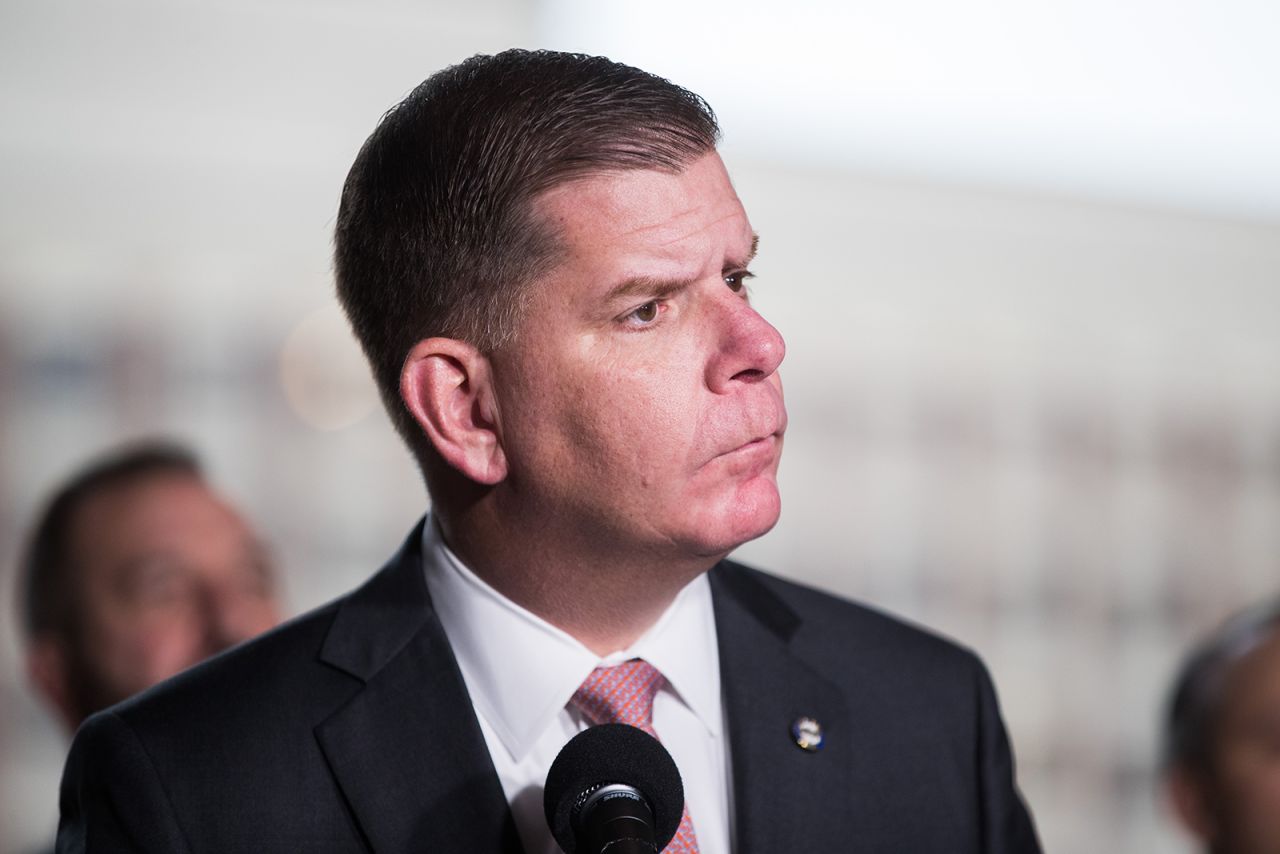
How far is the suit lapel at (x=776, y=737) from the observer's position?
141cm

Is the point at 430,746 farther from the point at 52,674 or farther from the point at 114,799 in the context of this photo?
the point at 52,674

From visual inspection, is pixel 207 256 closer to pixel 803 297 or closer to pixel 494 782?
pixel 803 297

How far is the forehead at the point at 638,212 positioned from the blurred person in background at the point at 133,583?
1320 millimetres

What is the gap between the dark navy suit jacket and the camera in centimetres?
133

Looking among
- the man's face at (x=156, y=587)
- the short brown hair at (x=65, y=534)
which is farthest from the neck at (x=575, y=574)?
the short brown hair at (x=65, y=534)

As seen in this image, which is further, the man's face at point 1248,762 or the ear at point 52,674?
the ear at point 52,674

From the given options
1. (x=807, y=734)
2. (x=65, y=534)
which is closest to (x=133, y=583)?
(x=65, y=534)

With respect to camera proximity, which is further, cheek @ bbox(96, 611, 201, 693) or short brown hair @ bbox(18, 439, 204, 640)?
short brown hair @ bbox(18, 439, 204, 640)

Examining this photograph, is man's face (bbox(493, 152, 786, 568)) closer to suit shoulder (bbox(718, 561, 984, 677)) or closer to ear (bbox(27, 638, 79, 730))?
suit shoulder (bbox(718, 561, 984, 677))

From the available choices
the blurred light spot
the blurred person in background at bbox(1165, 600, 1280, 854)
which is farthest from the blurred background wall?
the blurred person in background at bbox(1165, 600, 1280, 854)

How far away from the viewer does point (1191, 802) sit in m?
2.09

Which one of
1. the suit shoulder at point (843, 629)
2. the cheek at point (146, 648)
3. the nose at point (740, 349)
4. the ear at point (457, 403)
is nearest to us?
the nose at point (740, 349)

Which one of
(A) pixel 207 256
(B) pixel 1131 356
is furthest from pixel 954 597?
(A) pixel 207 256

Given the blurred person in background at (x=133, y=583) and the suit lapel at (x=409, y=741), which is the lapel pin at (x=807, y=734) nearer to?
the suit lapel at (x=409, y=741)
